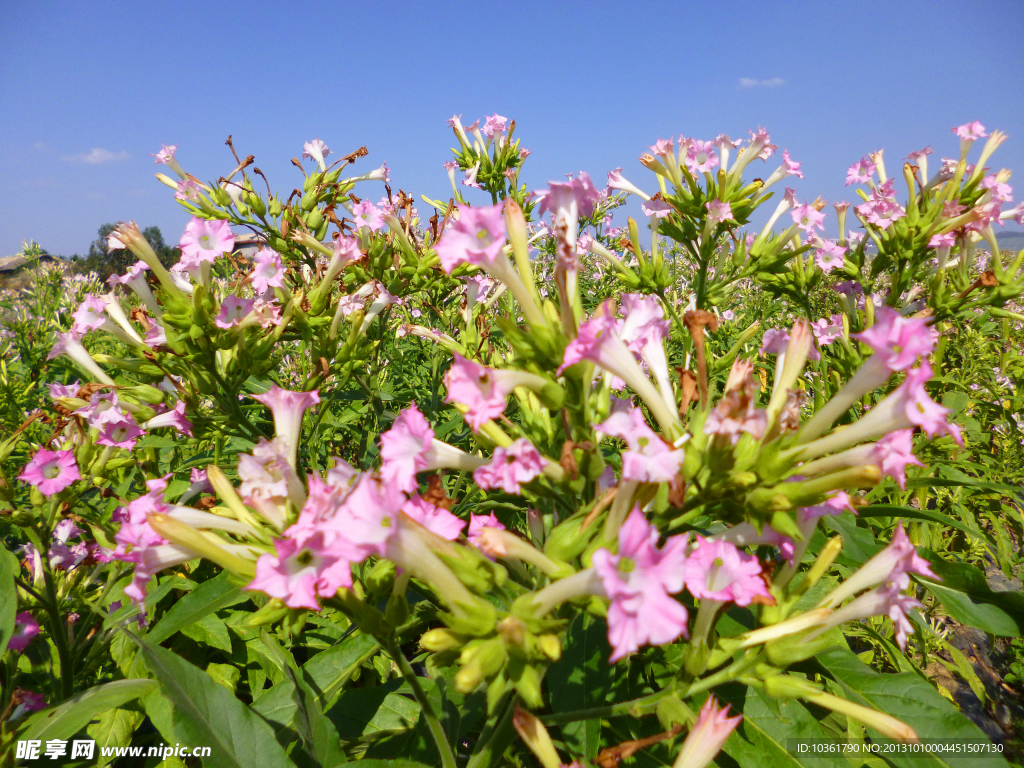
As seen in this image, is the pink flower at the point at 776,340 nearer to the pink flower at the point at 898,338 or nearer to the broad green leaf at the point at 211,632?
the pink flower at the point at 898,338

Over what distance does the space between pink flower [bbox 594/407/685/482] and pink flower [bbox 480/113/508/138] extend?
3.45m

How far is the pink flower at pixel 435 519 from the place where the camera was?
1083mm

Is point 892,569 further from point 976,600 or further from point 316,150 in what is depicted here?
point 316,150

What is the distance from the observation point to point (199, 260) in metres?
2.04

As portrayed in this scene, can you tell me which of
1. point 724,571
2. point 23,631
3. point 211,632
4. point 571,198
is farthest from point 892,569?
point 23,631

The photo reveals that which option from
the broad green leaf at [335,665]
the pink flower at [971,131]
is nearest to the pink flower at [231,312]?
the broad green leaf at [335,665]

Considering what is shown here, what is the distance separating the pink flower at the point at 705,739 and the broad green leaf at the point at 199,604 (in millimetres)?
1167

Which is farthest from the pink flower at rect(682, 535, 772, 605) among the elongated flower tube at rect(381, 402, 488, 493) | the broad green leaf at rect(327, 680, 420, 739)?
the broad green leaf at rect(327, 680, 420, 739)

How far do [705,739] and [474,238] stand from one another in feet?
3.79

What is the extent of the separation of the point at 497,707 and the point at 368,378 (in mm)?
1949

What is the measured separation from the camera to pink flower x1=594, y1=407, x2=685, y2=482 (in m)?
0.91

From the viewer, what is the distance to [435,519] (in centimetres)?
113

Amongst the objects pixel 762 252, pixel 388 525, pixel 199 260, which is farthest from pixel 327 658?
pixel 762 252

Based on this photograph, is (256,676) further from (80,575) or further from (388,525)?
(388,525)
